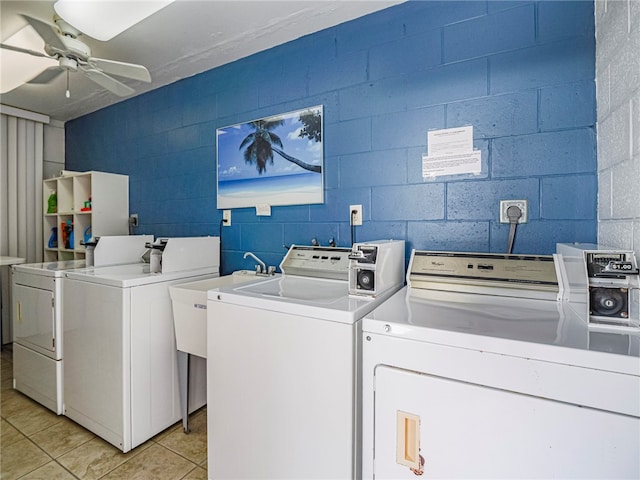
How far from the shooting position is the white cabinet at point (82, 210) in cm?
306

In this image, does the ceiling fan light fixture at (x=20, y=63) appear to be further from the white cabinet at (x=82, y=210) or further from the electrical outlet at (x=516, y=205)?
the electrical outlet at (x=516, y=205)

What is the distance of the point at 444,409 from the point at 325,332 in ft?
1.49

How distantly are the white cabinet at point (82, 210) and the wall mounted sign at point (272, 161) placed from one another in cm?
136

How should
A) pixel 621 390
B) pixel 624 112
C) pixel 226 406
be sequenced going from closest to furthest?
1. pixel 621 390
2. pixel 624 112
3. pixel 226 406

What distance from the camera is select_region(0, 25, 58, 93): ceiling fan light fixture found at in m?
2.19

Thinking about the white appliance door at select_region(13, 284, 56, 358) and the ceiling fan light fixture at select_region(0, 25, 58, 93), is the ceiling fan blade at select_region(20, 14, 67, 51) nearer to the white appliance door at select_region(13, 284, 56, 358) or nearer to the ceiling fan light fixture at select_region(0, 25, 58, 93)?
the ceiling fan light fixture at select_region(0, 25, 58, 93)

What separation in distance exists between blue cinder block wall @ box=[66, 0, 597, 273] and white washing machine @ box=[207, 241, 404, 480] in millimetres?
509

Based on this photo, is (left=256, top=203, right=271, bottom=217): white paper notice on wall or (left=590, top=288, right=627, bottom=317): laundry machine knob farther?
(left=256, top=203, right=271, bottom=217): white paper notice on wall

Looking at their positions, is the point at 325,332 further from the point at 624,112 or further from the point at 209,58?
the point at 209,58

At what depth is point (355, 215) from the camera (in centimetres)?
201

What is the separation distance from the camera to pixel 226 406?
1464mm

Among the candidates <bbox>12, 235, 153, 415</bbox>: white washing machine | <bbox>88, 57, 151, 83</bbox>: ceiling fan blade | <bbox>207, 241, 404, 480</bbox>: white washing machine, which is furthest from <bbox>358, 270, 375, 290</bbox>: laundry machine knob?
<bbox>12, 235, 153, 415</bbox>: white washing machine

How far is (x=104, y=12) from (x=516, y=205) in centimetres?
214

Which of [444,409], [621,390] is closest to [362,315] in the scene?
[444,409]
